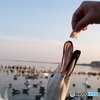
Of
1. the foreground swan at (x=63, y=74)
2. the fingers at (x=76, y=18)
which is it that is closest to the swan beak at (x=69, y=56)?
the foreground swan at (x=63, y=74)

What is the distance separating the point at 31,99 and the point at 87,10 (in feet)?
65.9

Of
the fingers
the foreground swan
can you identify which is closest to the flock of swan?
the foreground swan

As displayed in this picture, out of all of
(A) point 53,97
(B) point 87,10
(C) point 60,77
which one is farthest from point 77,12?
(A) point 53,97

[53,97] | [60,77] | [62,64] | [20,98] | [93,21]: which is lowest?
[20,98]

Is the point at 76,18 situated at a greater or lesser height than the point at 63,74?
greater

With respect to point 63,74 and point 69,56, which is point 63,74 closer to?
point 63,74

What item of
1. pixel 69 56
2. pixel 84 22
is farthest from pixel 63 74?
Answer: pixel 84 22

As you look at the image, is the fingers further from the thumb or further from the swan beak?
the swan beak

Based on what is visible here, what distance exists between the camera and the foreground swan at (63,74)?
1931 millimetres

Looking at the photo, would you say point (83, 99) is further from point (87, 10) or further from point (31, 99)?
point (87, 10)

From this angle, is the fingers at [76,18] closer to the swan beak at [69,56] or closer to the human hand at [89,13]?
the human hand at [89,13]

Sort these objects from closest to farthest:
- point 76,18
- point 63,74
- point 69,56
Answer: point 76,18, point 69,56, point 63,74

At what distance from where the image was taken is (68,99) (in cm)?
1684

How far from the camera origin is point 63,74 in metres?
2.21
